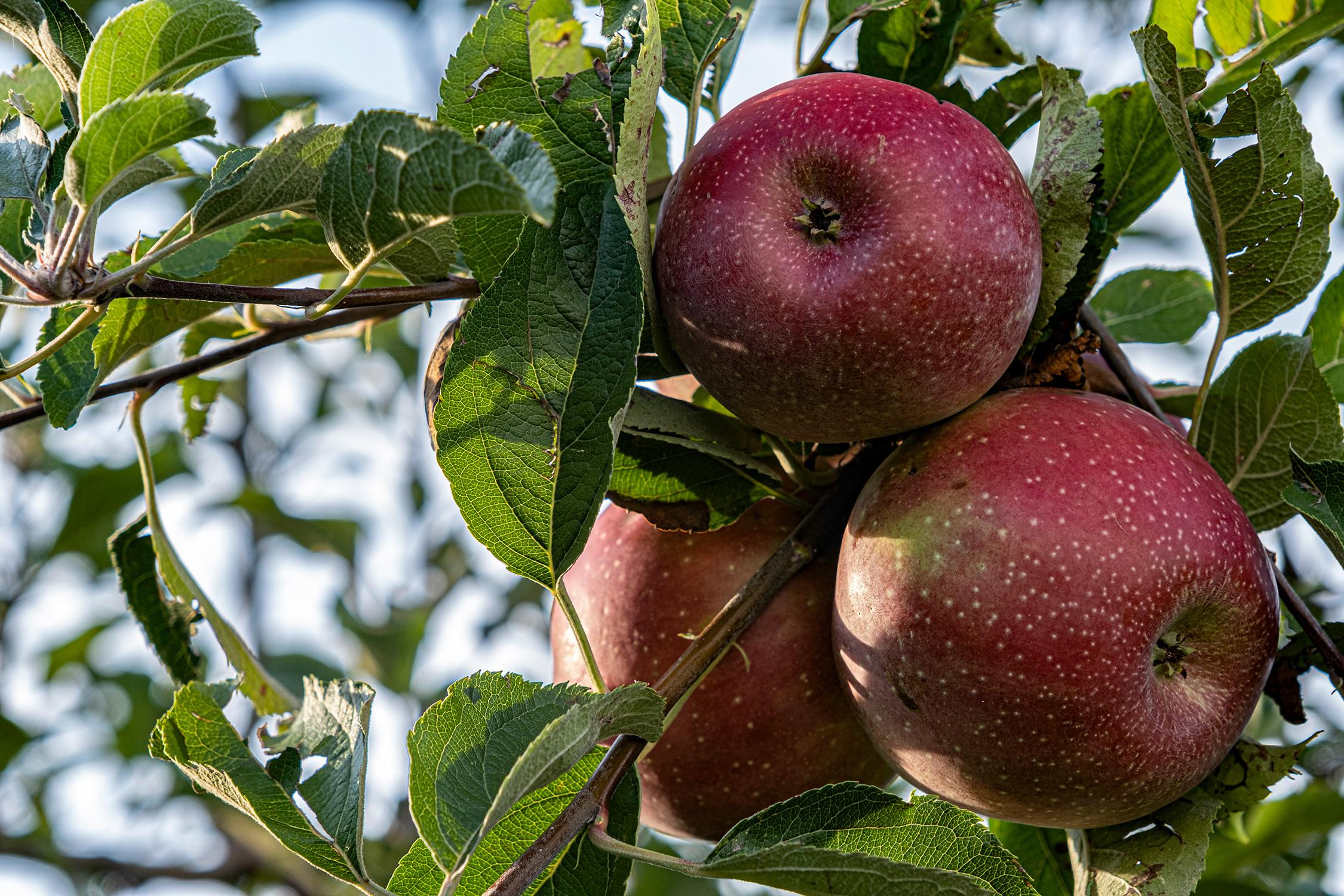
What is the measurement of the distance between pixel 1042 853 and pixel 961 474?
0.51 m

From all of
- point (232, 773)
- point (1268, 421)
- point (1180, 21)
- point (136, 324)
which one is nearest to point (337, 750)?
point (232, 773)

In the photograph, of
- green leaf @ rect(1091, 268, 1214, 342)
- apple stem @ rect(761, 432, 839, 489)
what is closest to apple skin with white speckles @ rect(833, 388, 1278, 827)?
apple stem @ rect(761, 432, 839, 489)

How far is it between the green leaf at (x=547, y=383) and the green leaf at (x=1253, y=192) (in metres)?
0.52

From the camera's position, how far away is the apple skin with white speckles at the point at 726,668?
116 cm

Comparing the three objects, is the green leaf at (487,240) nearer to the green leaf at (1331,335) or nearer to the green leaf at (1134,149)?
the green leaf at (1134,149)

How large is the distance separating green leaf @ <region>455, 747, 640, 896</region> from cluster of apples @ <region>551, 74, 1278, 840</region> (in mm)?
233

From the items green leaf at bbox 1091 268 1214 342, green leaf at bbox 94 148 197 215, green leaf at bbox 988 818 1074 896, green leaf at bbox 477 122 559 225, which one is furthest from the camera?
green leaf at bbox 1091 268 1214 342

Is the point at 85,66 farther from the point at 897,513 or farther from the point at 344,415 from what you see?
the point at 344,415

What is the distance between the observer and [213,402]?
158 centimetres

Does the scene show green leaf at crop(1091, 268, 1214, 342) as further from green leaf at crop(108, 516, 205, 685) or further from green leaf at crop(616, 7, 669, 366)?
green leaf at crop(108, 516, 205, 685)

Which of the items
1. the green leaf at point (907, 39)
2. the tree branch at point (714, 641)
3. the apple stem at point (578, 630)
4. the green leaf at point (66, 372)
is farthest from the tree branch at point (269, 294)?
the green leaf at point (907, 39)

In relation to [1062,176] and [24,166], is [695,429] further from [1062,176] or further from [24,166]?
[24,166]

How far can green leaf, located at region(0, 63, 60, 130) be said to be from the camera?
49.3 inches

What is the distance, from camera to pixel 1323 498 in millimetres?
991
